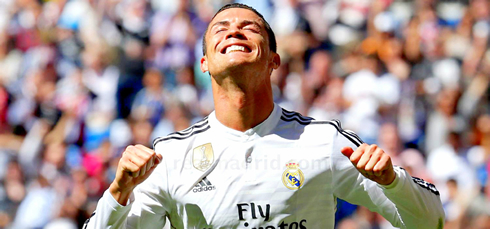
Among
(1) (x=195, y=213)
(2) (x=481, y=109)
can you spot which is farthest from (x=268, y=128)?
(2) (x=481, y=109)

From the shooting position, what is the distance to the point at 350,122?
8.04 metres

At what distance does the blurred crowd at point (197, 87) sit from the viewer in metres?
7.85

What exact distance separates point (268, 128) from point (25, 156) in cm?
577

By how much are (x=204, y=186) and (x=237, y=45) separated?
832mm

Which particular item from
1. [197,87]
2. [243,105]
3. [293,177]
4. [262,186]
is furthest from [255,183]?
[197,87]

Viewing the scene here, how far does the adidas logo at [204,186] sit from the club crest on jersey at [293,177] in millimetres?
400

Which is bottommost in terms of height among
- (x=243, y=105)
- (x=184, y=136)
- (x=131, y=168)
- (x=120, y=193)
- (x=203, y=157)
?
(x=120, y=193)

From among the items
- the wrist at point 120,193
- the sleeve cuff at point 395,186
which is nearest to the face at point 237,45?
the wrist at point 120,193

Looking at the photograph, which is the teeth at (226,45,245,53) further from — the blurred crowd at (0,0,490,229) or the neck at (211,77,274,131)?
the blurred crowd at (0,0,490,229)

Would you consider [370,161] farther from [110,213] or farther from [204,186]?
[110,213]

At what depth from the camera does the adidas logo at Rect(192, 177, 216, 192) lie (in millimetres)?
3516

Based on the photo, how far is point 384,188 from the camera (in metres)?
3.23

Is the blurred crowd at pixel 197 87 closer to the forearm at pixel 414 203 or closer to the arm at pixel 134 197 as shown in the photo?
the forearm at pixel 414 203

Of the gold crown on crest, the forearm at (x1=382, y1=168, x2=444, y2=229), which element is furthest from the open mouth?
the forearm at (x1=382, y1=168, x2=444, y2=229)
